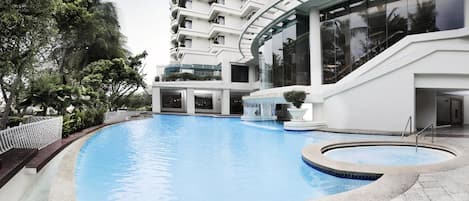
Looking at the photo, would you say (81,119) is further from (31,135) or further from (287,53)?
(287,53)

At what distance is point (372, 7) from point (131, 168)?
16.1 m

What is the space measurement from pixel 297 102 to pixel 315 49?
445 cm

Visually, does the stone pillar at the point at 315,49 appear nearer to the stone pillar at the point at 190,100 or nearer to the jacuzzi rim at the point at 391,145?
the jacuzzi rim at the point at 391,145

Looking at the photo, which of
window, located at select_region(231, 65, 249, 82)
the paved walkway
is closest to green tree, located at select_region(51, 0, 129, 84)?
window, located at select_region(231, 65, 249, 82)

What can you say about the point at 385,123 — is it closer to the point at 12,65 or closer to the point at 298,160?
the point at 298,160

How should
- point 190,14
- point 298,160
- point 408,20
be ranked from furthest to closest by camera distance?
point 190,14 → point 408,20 → point 298,160

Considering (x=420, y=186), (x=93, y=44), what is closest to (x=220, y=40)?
(x=93, y=44)

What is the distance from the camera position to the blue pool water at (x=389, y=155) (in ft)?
26.1

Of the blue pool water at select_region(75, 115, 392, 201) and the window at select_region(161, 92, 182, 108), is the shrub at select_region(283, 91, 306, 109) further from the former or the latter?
the window at select_region(161, 92, 182, 108)

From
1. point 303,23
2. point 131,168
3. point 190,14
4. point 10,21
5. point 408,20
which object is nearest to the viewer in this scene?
point 10,21

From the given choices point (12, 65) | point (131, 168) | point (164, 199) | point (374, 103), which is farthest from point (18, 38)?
point (374, 103)

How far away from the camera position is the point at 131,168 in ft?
26.3

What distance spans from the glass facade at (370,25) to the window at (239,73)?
62.4ft

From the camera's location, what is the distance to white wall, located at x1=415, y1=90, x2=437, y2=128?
15055 mm
